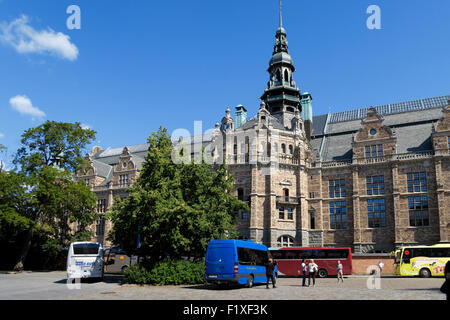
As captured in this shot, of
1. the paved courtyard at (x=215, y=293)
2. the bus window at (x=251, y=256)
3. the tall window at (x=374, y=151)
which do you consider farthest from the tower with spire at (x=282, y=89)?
the paved courtyard at (x=215, y=293)

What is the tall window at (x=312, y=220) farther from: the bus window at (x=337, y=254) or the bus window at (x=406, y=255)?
the bus window at (x=406, y=255)

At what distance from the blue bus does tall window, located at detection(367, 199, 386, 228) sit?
28.1 metres

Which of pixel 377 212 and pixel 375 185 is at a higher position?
pixel 375 185

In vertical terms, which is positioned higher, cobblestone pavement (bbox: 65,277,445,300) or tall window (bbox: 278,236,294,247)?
tall window (bbox: 278,236,294,247)

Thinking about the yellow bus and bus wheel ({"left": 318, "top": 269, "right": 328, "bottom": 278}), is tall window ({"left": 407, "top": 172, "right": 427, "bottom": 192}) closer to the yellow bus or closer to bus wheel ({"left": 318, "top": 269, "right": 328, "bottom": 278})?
the yellow bus

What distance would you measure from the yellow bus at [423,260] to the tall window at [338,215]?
14.6m

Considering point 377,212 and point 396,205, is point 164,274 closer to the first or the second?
point 377,212

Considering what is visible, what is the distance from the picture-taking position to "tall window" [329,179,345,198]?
163 ft

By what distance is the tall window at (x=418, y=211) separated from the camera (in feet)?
145

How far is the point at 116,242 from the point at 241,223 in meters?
22.7

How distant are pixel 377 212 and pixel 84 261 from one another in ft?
114

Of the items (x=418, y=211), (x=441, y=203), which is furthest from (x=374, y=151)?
(x=441, y=203)

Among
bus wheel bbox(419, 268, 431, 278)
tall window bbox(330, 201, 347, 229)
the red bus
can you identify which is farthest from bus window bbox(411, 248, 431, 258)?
tall window bbox(330, 201, 347, 229)

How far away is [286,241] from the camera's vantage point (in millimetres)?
47125
